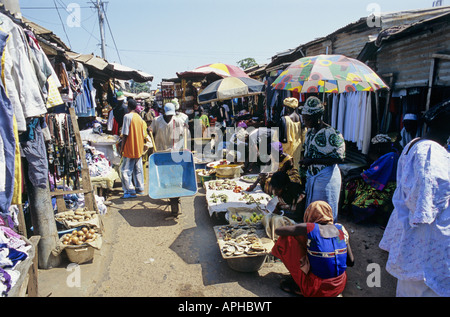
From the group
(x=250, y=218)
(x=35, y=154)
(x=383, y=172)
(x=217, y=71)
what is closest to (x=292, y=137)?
(x=383, y=172)

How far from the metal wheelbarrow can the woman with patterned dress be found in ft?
8.24

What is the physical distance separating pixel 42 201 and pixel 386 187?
5197 mm

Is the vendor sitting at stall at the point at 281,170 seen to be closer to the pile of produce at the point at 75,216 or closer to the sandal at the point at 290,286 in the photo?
the sandal at the point at 290,286

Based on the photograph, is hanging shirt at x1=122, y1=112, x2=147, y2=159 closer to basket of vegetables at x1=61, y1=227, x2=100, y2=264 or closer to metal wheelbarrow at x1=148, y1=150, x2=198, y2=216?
metal wheelbarrow at x1=148, y1=150, x2=198, y2=216

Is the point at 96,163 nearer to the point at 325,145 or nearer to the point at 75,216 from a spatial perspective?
the point at 75,216

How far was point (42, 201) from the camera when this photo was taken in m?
3.73

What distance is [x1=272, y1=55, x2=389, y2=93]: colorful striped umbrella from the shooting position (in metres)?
3.71

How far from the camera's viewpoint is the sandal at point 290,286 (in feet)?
11.0

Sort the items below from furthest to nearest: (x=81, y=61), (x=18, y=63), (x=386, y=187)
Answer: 1. (x=81, y=61)
2. (x=386, y=187)
3. (x=18, y=63)

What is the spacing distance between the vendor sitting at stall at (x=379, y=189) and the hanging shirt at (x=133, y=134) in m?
4.42

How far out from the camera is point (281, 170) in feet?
16.8

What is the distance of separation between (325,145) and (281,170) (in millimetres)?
1445
